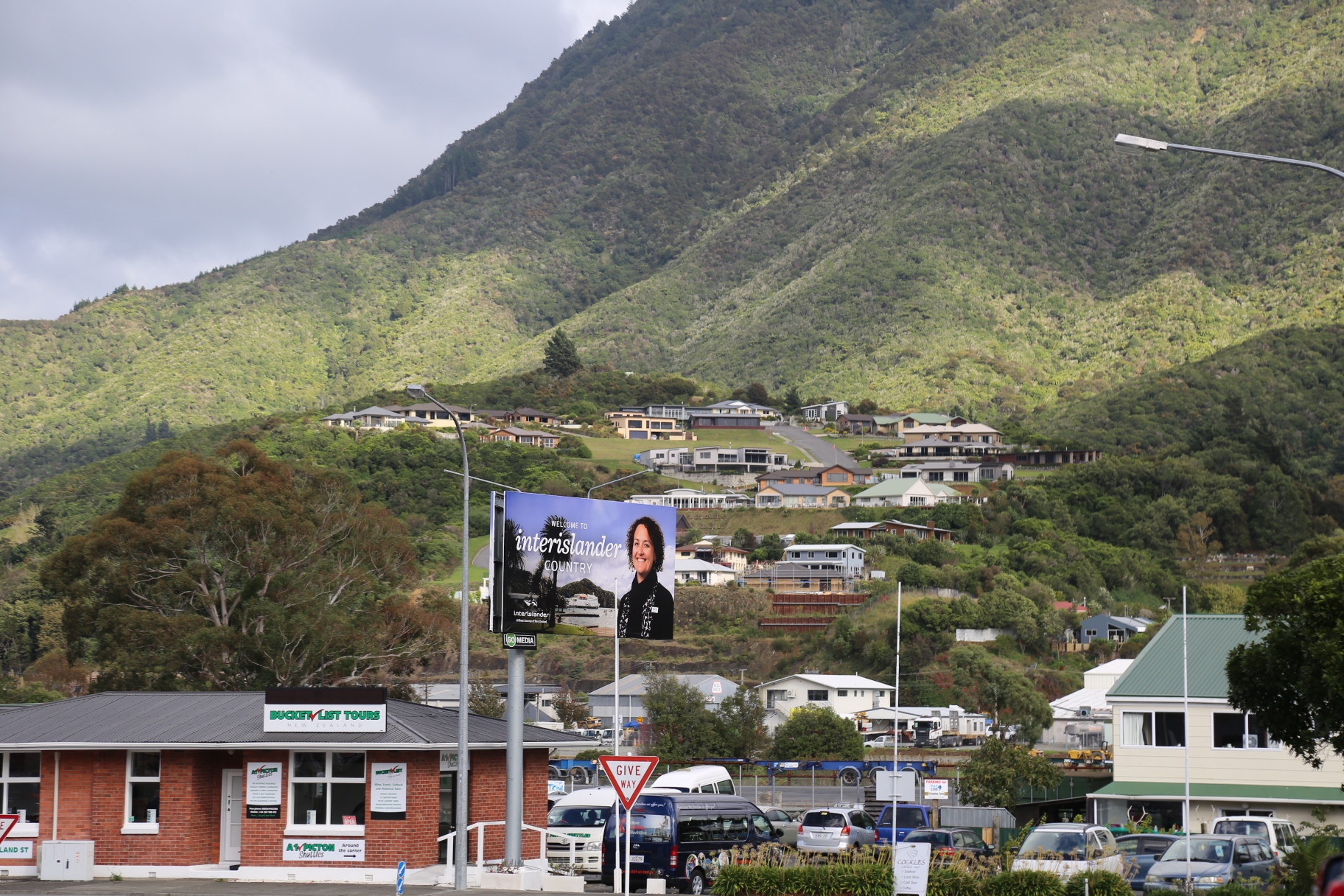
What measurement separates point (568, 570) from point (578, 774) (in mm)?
39089

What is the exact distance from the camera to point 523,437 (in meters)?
162

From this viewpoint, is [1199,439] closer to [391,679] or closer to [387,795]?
[391,679]

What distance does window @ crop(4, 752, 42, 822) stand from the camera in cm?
3041

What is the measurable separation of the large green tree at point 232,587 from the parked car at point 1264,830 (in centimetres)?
3319

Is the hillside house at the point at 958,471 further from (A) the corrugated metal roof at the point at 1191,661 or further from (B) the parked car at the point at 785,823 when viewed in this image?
(B) the parked car at the point at 785,823

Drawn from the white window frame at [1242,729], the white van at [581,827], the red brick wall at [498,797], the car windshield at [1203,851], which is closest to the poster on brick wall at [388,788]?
the red brick wall at [498,797]

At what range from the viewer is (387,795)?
29125 mm

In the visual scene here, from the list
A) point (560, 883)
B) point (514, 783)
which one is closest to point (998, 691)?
point (514, 783)

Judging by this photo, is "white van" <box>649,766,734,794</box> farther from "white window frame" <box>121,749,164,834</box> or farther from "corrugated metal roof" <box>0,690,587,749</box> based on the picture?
"white window frame" <box>121,749,164,834</box>

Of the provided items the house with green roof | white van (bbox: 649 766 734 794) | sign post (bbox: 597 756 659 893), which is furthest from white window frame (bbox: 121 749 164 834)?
the house with green roof

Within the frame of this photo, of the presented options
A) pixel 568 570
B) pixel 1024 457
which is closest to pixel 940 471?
pixel 1024 457

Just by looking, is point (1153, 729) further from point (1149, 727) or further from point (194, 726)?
point (194, 726)

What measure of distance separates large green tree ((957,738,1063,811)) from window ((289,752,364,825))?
24487 mm

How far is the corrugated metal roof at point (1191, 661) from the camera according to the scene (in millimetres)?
40125
